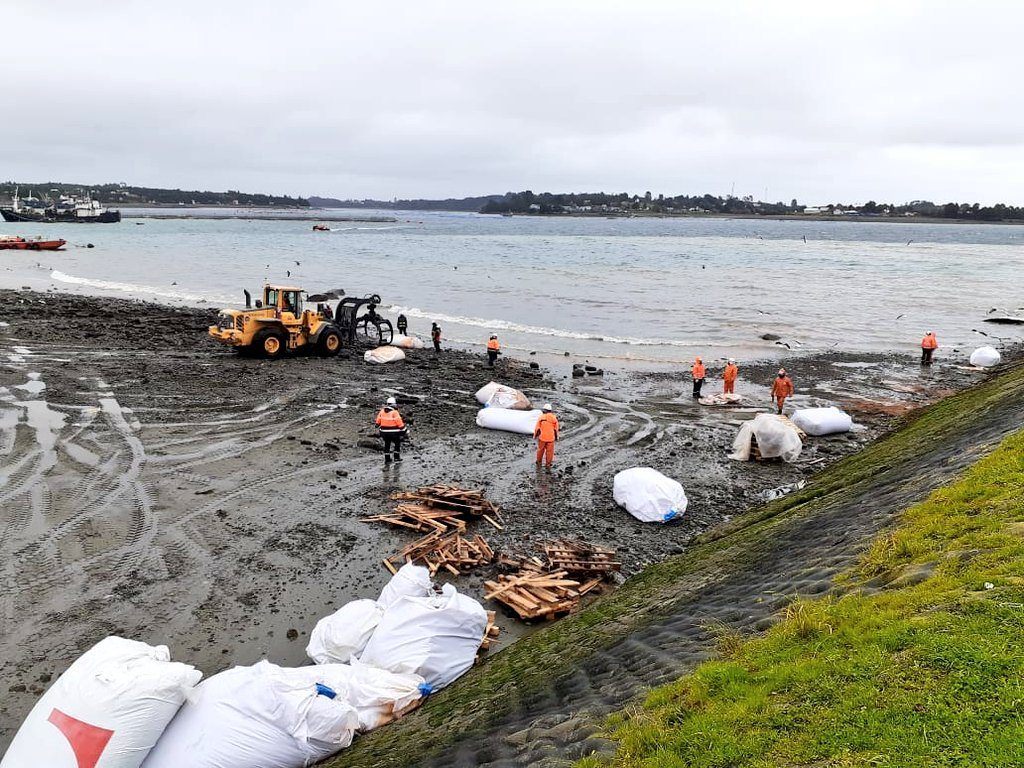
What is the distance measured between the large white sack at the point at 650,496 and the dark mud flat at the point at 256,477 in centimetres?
23

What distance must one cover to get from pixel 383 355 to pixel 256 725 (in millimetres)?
15685

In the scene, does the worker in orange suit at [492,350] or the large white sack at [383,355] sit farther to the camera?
the worker in orange suit at [492,350]

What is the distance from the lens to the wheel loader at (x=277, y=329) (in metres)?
19.4

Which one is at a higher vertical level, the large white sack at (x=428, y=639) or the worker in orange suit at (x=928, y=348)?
the worker in orange suit at (x=928, y=348)

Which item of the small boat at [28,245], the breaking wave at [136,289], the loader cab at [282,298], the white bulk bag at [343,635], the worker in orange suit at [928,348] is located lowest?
the white bulk bag at [343,635]

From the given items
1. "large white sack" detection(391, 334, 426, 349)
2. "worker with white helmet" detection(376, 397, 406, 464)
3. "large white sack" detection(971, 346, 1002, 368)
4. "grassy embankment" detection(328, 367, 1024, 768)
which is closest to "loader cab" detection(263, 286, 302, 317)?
"large white sack" detection(391, 334, 426, 349)

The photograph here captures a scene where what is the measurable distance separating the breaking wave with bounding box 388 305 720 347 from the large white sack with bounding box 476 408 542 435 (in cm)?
1318

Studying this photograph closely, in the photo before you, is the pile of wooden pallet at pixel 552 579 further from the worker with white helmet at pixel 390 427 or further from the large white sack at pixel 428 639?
the worker with white helmet at pixel 390 427

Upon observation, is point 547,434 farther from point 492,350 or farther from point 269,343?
point 269,343

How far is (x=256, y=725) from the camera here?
4863 mm

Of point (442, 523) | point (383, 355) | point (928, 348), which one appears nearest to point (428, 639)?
point (442, 523)

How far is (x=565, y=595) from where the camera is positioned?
26.0 ft

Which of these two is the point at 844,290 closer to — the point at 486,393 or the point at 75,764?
the point at 486,393

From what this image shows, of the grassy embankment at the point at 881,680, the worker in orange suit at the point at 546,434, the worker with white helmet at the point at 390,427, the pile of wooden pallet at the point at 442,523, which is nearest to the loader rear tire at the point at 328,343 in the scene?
the worker with white helmet at the point at 390,427
